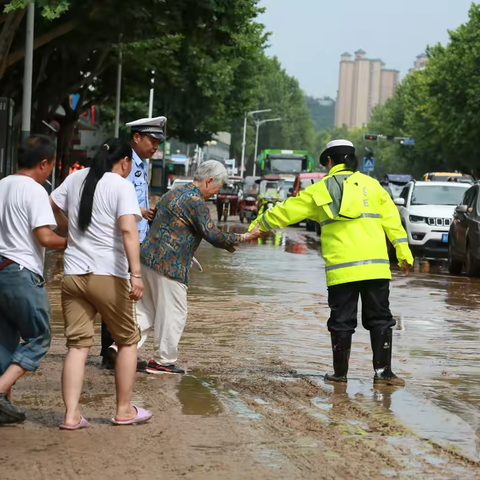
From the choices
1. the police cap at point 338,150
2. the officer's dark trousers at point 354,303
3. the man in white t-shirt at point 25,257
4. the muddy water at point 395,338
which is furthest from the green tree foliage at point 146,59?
the man in white t-shirt at point 25,257

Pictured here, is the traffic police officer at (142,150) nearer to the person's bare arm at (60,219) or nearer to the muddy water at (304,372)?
the muddy water at (304,372)

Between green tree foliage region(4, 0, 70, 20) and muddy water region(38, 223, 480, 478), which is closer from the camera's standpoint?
muddy water region(38, 223, 480, 478)

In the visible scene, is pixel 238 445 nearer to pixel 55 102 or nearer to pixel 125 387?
pixel 125 387

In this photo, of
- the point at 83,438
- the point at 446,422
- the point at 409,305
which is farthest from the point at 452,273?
the point at 83,438

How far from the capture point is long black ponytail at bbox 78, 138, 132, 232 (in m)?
6.53

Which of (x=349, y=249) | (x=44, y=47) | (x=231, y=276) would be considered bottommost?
(x=231, y=276)

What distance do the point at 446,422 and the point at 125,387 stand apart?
1.93m

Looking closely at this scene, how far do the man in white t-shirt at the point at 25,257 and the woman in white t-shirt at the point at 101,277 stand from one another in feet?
0.51

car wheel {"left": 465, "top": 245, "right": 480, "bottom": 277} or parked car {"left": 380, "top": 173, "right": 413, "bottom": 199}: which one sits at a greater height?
parked car {"left": 380, "top": 173, "right": 413, "bottom": 199}

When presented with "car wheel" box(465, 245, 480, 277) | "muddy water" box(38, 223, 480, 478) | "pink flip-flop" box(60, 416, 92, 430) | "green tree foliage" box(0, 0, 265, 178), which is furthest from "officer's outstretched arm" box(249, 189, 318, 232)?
"car wheel" box(465, 245, 480, 277)

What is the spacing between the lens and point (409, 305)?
14523 millimetres

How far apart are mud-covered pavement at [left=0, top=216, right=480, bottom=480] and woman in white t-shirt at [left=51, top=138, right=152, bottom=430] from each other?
0.79 feet

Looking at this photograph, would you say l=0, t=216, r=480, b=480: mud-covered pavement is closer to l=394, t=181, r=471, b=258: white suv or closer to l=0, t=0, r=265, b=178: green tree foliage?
l=0, t=0, r=265, b=178: green tree foliage

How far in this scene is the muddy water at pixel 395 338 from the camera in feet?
24.4
